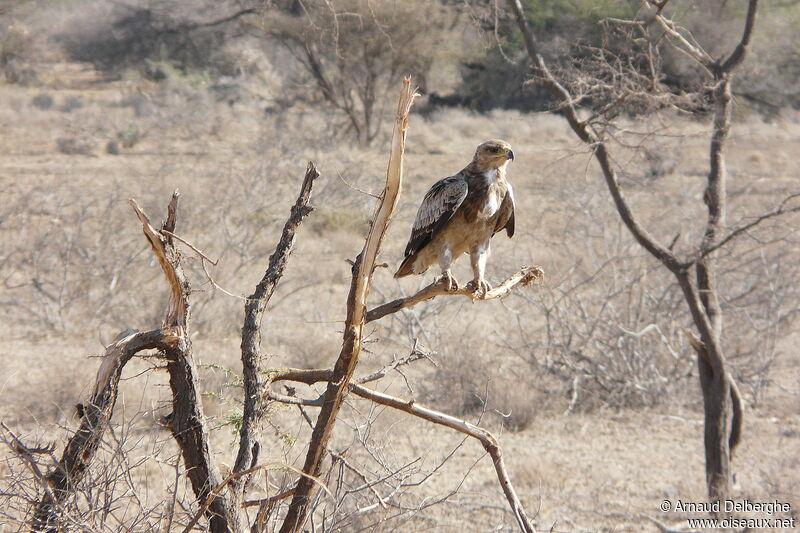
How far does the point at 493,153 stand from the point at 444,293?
44.5 inches

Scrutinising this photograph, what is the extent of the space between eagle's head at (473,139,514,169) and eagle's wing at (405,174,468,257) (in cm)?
15

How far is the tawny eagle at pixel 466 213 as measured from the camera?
3.97m

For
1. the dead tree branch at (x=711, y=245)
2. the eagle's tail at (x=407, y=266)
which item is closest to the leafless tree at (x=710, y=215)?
the dead tree branch at (x=711, y=245)

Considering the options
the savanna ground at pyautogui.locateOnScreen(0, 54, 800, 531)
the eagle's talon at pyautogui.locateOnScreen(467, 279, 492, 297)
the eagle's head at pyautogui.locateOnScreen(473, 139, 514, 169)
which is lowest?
the savanna ground at pyautogui.locateOnScreen(0, 54, 800, 531)

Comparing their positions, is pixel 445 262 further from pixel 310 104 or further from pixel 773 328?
pixel 310 104

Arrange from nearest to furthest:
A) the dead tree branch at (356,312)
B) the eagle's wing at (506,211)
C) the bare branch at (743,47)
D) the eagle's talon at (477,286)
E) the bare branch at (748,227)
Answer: the dead tree branch at (356,312), the eagle's talon at (477,286), the eagle's wing at (506,211), the bare branch at (748,227), the bare branch at (743,47)

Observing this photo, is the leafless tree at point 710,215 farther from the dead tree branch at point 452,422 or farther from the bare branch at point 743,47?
the dead tree branch at point 452,422

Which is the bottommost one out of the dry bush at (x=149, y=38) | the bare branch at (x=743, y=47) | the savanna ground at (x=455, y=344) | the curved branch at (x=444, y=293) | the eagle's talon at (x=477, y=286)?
the savanna ground at (x=455, y=344)

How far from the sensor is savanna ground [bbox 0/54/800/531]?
5.96m

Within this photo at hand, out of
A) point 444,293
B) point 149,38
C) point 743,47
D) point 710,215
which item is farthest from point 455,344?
point 149,38

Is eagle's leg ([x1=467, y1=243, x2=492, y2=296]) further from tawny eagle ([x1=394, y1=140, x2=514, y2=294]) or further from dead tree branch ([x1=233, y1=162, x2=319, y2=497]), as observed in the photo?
dead tree branch ([x1=233, y1=162, x2=319, y2=497])

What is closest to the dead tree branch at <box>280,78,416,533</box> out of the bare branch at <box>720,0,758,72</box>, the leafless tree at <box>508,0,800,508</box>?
the leafless tree at <box>508,0,800,508</box>

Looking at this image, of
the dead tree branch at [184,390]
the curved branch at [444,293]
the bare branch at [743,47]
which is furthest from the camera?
the bare branch at [743,47]

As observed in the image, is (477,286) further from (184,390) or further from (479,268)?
(184,390)
